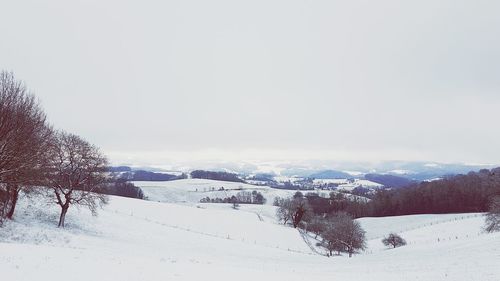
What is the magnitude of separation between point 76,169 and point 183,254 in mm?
16064

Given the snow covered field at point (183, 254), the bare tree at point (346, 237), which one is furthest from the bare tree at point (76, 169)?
the bare tree at point (346, 237)

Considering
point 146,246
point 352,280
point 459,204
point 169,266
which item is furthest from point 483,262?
point 459,204

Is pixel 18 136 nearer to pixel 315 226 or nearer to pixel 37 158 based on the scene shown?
pixel 37 158

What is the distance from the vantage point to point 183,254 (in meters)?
35.8

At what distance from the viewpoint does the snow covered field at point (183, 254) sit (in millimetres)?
17266

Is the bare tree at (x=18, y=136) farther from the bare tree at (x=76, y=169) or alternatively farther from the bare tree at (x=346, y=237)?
the bare tree at (x=346, y=237)

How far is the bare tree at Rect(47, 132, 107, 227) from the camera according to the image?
131 feet

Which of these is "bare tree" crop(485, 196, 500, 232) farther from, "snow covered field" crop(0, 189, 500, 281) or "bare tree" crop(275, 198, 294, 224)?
"bare tree" crop(275, 198, 294, 224)

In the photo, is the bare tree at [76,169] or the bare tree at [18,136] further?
the bare tree at [76,169]

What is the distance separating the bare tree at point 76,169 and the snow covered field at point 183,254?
3.48 metres

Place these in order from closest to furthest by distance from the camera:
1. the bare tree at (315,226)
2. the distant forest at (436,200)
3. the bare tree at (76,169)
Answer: the bare tree at (76,169) → the bare tree at (315,226) → the distant forest at (436,200)

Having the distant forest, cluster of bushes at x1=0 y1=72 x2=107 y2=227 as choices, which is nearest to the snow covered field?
cluster of bushes at x1=0 y1=72 x2=107 y2=227

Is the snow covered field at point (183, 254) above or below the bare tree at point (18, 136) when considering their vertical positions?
below

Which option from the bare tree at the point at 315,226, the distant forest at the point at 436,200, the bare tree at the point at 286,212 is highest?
the distant forest at the point at 436,200
